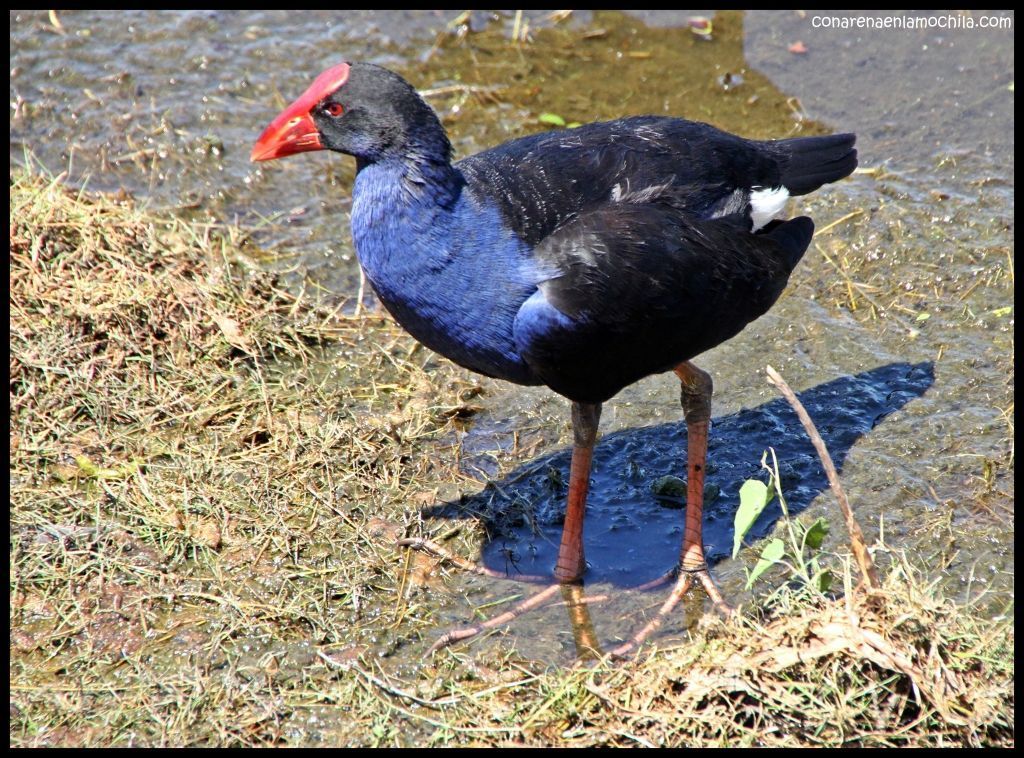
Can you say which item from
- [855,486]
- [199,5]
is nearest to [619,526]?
[855,486]

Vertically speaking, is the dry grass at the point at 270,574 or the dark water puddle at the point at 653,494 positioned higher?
the dry grass at the point at 270,574

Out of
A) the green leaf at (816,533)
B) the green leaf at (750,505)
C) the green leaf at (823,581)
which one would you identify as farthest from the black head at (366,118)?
the green leaf at (823,581)

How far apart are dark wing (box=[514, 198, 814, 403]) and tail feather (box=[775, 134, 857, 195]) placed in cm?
41

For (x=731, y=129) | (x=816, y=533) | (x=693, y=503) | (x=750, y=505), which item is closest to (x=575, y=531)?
(x=693, y=503)

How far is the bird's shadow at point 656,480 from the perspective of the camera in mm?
3617

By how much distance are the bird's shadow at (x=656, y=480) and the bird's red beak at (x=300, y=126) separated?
4.45 ft

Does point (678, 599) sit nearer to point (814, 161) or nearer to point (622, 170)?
point (622, 170)

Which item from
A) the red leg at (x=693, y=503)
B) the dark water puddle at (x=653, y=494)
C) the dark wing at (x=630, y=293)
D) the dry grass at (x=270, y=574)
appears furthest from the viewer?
the dark water puddle at (x=653, y=494)

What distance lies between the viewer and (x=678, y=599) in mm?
3395

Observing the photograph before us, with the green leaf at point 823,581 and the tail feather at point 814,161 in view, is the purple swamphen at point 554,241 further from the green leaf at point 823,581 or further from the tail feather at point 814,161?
the green leaf at point 823,581

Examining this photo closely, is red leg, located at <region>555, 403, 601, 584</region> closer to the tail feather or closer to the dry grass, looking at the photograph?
the dry grass

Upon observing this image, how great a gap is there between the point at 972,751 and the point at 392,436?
2.22 meters

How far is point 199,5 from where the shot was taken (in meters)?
6.23

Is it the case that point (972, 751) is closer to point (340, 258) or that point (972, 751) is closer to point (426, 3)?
point (340, 258)
